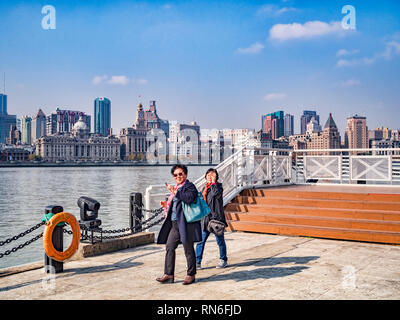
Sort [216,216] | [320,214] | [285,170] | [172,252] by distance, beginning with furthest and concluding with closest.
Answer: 1. [285,170]
2. [320,214]
3. [216,216]
4. [172,252]

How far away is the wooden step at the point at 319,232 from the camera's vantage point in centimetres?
962

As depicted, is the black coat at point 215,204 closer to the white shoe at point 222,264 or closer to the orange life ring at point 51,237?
the white shoe at point 222,264

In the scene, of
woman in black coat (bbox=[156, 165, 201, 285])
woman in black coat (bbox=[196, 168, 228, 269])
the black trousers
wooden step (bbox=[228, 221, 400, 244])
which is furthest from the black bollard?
wooden step (bbox=[228, 221, 400, 244])

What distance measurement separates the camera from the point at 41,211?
30.5m

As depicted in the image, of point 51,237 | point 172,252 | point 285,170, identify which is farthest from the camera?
point 285,170

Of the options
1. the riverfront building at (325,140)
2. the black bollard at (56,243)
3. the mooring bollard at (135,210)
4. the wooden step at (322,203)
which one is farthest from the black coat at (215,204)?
the riverfront building at (325,140)

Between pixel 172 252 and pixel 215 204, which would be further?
pixel 215 204

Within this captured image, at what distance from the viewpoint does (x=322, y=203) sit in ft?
38.6

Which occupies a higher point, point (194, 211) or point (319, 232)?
point (194, 211)

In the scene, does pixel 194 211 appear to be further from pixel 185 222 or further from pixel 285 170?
pixel 285 170

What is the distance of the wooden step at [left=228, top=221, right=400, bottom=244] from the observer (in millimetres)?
9620

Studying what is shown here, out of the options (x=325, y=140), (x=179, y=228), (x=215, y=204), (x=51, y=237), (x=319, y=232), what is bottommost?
(x=319, y=232)

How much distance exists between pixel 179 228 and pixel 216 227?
1068 mm

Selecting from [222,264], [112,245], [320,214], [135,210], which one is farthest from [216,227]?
[320,214]
